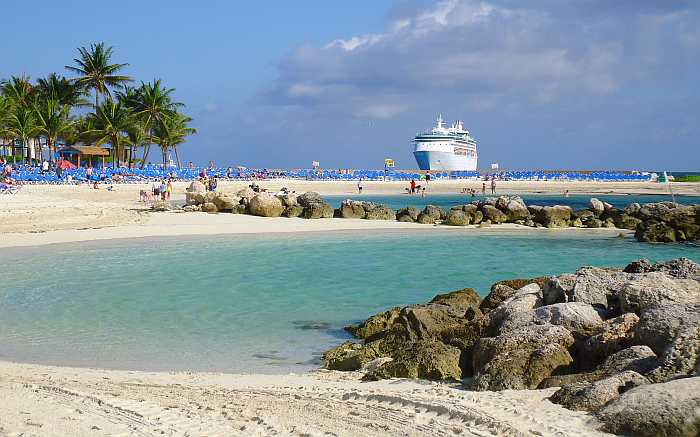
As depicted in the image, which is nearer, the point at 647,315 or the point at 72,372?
the point at 647,315

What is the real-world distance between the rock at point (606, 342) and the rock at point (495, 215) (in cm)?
2059

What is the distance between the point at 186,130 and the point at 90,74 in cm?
1058

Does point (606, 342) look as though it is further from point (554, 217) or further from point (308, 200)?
point (308, 200)

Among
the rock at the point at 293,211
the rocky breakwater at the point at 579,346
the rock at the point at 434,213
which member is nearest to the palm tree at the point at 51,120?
the rock at the point at 293,211

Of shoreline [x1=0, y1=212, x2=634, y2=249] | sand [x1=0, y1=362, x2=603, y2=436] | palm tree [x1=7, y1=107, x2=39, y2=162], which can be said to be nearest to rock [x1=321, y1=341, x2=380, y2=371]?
sand [x1=0, y1=362, x2=603, y2=436]

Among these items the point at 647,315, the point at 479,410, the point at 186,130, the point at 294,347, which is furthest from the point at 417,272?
the point at 186,130

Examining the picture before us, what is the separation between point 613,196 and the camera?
183 ft

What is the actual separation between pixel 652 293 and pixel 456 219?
18955 mm

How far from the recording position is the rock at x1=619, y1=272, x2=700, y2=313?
658cm

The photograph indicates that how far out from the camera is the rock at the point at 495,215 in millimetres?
26492

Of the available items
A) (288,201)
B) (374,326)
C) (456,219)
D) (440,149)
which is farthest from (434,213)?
(440,149)

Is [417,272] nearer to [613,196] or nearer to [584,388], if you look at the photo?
[584,388]

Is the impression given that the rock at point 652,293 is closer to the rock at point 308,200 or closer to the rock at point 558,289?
the rock at point 558,289

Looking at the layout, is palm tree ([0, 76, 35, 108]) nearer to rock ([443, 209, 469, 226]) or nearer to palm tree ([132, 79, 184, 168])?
palm tree ([132, 79, 184, 168])
